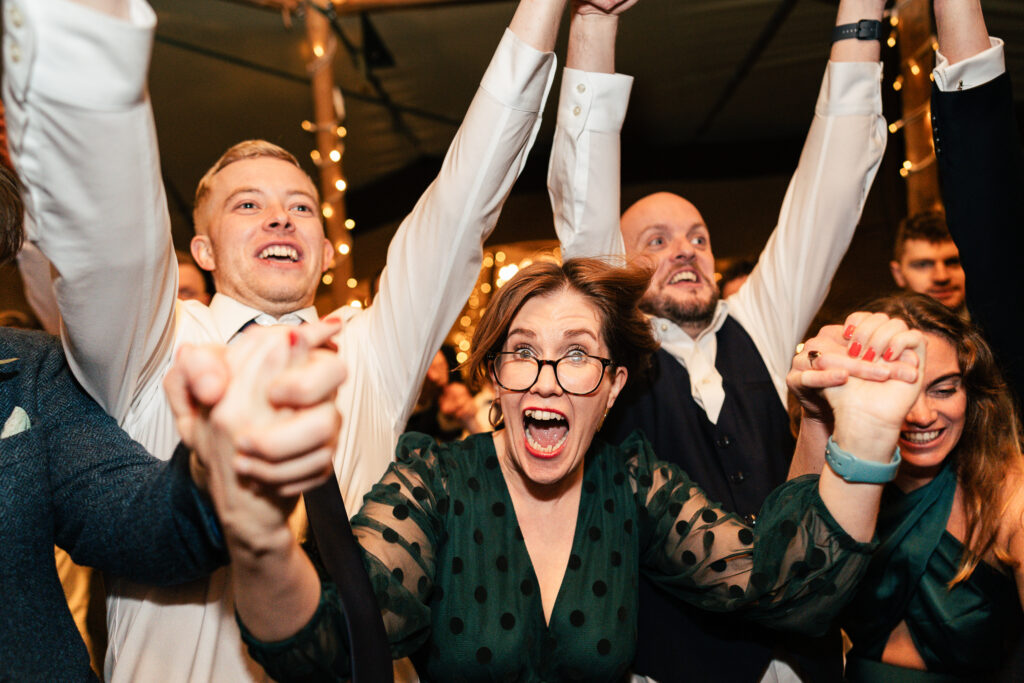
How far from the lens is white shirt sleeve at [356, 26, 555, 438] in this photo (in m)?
1.57

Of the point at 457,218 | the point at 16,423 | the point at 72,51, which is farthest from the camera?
the point at 457,218

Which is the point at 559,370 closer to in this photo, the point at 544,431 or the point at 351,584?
the point at 544,431

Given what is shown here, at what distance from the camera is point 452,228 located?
163 cm

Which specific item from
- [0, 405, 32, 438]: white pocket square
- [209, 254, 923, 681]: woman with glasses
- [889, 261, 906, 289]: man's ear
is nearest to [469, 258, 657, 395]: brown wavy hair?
[209, 254, 923, 681]: woman with glasses

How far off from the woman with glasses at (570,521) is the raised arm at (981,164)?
433 millimetres

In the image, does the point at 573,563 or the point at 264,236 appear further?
the point at 264,236

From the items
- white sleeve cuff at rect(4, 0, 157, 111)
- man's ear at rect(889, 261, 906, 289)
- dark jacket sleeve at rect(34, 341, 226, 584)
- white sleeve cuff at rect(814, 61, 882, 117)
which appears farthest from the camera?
man's ear at rect(889, 261, 906, 289)

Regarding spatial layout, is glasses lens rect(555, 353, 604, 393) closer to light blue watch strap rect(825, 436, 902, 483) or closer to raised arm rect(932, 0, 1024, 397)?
light blue watch strap rect(825, 436, 902, 483)

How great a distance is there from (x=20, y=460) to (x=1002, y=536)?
5.64ft

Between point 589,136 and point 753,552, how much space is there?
97 cm

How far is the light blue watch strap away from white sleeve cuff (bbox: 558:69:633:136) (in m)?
0.91

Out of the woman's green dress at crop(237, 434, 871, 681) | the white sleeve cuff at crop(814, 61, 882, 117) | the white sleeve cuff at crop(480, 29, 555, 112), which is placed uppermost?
the white sleeve cuff at crop(814, 61, 882, 117)

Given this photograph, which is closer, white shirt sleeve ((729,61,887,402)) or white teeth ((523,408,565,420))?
white teeth ((523,408,565,420))

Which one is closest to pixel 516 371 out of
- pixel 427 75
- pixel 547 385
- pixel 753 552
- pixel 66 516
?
pixel 547 385
